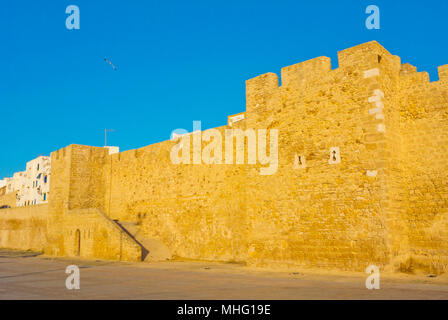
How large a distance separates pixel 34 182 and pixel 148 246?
2089 inches

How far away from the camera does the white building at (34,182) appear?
5997 cm

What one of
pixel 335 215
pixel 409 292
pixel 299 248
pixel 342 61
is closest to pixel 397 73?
pixel 342 61

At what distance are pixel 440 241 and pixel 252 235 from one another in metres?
4.93

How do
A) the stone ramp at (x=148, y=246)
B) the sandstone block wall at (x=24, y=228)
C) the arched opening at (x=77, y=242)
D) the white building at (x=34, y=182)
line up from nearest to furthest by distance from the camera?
the stone ramp at (x=148, y=246)
the arched opening at (x=77, y=242)
the sandstone block wall at (x=24, y=228)
the white building at (x=34, y=182)

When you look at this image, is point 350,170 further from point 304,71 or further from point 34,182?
point 34,182

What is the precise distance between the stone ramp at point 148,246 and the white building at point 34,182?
44.4 metres

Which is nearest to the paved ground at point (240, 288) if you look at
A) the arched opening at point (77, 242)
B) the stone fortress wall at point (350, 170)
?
the stone fortress wall at point (350, 170)

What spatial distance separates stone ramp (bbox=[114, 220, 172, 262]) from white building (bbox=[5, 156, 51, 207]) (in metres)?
44.4

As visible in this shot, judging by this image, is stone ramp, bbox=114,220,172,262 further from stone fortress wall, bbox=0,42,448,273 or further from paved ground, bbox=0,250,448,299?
paved ground, bbox=0,250,448,299

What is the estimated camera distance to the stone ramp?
16281 mm

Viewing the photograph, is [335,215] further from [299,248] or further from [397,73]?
[397,73]

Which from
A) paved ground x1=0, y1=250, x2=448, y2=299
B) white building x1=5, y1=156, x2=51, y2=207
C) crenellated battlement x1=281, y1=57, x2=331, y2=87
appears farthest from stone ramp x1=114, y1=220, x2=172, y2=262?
white building x1=5, y1=156, x2=51, y2=207

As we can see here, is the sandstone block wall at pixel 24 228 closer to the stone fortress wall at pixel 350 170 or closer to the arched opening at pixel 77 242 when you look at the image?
the arched opening at pixel 77 242
